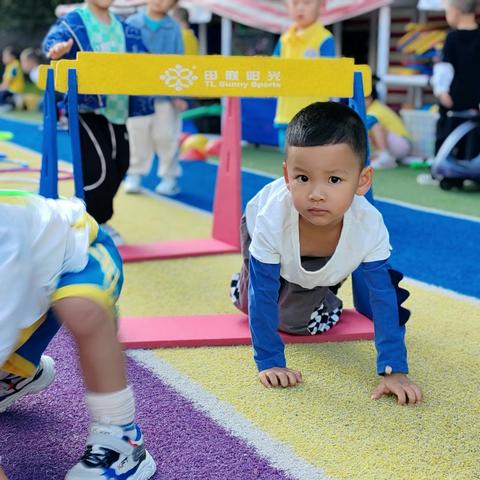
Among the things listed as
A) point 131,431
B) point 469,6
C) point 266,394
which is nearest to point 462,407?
point 266,394

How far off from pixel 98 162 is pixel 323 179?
211cm

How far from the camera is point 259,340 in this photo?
7.52 ft

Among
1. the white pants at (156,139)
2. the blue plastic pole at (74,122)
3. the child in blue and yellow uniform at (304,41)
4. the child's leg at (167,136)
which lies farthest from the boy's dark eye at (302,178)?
the child's leg at (167,136)

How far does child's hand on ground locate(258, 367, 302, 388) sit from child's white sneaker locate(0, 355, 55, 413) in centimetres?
62

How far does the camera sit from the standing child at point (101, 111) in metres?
3.85

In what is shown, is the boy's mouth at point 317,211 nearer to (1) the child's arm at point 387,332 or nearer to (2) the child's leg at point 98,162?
(1) the child's arm at point 387,332

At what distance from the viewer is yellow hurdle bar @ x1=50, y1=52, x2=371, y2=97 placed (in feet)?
9.30

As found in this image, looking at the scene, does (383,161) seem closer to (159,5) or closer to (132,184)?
(132,184)

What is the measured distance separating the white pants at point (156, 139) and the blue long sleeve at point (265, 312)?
3476 millimetres

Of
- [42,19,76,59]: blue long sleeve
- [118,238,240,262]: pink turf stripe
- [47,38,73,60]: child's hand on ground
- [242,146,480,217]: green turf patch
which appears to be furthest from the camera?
[242,146,480,217]: green turf patch

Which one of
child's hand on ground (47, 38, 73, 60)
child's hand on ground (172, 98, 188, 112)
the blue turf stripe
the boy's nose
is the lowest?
the blue turf stripe

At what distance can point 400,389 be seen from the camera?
2174 mm

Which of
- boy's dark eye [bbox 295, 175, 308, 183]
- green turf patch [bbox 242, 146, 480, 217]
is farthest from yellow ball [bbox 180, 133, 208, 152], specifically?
boy's dark eye [bbox 295, 175, 308, 183]

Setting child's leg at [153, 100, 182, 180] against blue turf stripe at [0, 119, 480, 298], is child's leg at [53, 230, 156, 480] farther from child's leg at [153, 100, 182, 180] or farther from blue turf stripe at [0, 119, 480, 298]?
child's leg at [153, 100, 182, 180]
